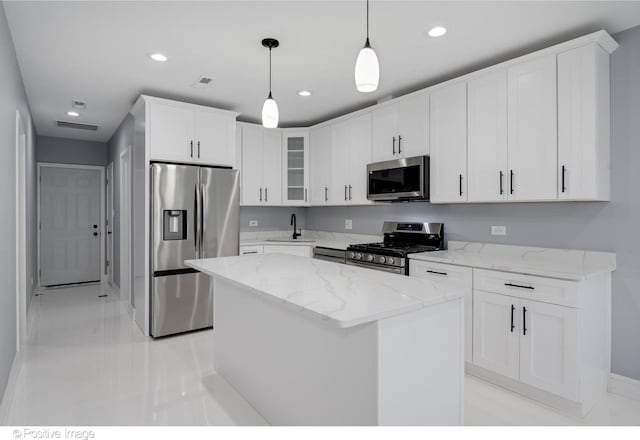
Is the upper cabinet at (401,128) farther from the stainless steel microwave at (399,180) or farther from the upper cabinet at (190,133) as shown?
the upper cabinet at (190,133)

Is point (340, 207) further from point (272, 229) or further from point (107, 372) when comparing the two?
point (107, 372)

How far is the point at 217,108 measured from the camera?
4141mm

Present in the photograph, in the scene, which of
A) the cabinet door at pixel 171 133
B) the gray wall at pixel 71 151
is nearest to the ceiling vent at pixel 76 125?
the gray wall at pixel 71 151

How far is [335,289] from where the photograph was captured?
5.61ft

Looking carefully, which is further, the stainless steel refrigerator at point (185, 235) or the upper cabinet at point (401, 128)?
the stainless steel refrigerator at point (185, 235)

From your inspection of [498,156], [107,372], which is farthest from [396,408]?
[107,372]

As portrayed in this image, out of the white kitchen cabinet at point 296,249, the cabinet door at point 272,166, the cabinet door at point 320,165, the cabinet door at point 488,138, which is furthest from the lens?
the cabinet door at point 272,166

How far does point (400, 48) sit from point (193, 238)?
2603 mm

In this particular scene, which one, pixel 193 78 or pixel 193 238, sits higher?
pixel 193 78

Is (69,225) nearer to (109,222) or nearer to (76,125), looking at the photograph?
(109,222)

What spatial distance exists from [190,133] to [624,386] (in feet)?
13.7

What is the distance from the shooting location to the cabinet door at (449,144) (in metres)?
3.08

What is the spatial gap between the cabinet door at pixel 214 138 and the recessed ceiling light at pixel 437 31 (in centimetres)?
239

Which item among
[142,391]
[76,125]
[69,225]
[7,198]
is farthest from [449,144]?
[69,225]
